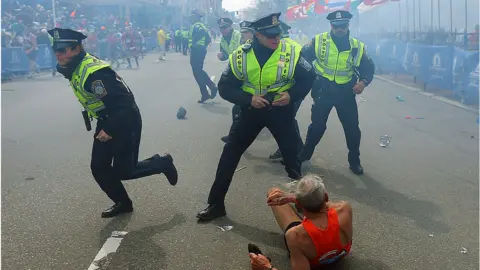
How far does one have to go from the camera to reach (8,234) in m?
4.52

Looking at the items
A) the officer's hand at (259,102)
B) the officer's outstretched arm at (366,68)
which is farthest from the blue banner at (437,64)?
the officer's hand at (259,102)

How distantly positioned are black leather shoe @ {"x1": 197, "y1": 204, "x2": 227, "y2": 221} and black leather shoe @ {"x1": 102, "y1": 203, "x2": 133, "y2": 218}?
70 cm

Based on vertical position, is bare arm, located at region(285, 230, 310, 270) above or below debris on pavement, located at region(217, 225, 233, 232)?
above

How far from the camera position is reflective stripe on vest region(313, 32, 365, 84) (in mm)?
6258

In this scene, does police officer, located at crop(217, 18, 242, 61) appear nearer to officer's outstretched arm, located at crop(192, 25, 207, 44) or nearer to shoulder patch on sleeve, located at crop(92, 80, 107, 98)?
officer's outstretched arm, located at crop(192, 25, 207, 44)

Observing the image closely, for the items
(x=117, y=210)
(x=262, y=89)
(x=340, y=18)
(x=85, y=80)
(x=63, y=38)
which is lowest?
(x=117, y=210)

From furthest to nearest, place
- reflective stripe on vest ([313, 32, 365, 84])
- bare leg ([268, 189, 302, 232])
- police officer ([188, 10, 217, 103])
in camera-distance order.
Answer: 1. police officer ([188, 10, 217, 103])
2. reflective stripe on vest ([313, 32, 365, 84])
3. bare leg ([268, 189, 302, 232])

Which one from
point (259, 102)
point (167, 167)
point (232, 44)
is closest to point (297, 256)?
point (259, 102)

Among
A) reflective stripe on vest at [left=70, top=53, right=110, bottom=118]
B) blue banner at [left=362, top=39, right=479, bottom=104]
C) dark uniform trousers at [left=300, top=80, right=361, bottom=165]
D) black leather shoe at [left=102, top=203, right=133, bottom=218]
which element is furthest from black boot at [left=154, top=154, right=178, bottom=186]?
blue banner at [left=362, top=39, right=479, bottom=104]

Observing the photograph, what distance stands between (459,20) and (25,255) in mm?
25918

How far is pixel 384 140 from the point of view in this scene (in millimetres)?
8336

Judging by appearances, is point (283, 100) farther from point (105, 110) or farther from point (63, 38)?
point (63, 38)

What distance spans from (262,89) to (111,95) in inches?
51.2

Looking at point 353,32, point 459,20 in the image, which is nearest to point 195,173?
point 459,20
